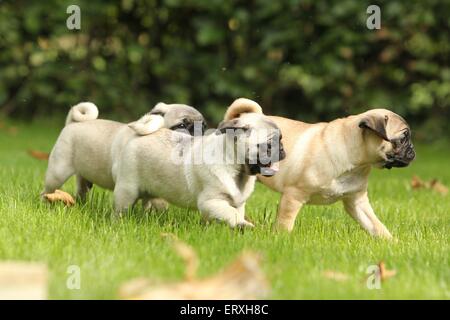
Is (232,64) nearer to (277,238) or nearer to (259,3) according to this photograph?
(259,3)

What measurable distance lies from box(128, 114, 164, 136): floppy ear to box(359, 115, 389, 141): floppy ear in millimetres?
1216

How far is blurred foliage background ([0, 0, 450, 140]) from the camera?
9.55 meters

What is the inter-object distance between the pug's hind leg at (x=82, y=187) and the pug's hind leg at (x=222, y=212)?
122 centimetres

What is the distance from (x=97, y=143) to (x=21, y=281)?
244 cm

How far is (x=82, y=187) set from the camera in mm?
5531

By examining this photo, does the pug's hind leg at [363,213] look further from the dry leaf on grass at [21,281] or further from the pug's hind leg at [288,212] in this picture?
the dry leaf on grass at [21,281]

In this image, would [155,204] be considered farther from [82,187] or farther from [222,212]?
[222,212]

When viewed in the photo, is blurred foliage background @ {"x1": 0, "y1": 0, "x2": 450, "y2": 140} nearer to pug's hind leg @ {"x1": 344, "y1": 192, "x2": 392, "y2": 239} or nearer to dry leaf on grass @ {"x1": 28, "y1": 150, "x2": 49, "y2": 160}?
dry leaf on grass @ {"x1": 28, "y1": 150, "x2": 49, "y2": 160}

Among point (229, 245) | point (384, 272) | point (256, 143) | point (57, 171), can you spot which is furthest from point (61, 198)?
point (384, 272)

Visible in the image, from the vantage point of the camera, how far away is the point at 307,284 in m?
3.44

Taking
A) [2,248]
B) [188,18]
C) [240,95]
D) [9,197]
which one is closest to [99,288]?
[2,248]

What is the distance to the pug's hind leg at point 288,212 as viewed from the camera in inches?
189

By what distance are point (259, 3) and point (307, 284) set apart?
6622 millimetres

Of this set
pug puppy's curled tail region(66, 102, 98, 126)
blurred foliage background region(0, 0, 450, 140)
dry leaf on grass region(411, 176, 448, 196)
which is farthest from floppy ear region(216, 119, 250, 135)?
blurred foliage background region(0, 0, 450, 140)
